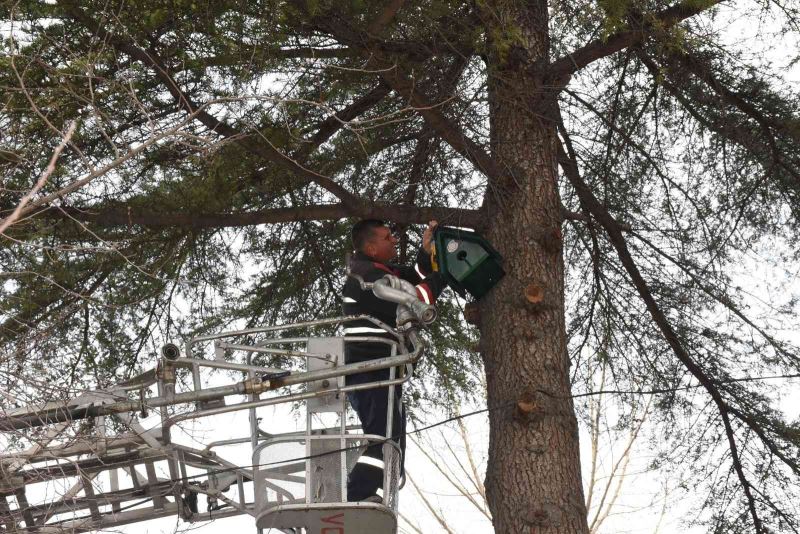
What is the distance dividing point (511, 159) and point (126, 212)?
8.37 feet

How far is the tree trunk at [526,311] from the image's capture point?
6488 millimetres

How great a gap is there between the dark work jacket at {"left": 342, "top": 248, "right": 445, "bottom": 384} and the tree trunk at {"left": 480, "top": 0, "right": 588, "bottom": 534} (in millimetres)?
460

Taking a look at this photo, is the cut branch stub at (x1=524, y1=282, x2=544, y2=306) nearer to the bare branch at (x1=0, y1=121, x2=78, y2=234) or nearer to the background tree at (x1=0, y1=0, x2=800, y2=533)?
the background tree at (x1=0, y1=0, x2=800, y2=533)

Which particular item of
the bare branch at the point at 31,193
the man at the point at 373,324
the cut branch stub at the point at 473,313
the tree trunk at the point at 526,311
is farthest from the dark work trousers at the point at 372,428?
the bare branch at the point at 31,193

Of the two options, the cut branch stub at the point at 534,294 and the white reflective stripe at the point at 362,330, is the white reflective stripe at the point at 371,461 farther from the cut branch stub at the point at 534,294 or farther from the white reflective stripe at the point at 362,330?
the cut branch stub at the point at 534,294

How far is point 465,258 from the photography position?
7.02m

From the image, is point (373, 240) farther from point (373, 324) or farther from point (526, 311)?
point (526, 311)

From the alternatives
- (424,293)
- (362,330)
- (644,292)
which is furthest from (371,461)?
(644,292)

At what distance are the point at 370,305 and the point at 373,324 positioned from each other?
0.41 ft

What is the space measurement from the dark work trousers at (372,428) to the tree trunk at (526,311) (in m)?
0.58

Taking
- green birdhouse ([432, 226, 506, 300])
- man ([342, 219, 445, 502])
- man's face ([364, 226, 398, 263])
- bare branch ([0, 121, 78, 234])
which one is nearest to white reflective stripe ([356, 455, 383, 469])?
man ([342, 219, 445, 502])

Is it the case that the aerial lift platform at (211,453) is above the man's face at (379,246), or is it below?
below

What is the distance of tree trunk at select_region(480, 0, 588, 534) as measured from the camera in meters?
6.49

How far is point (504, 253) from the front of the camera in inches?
283
